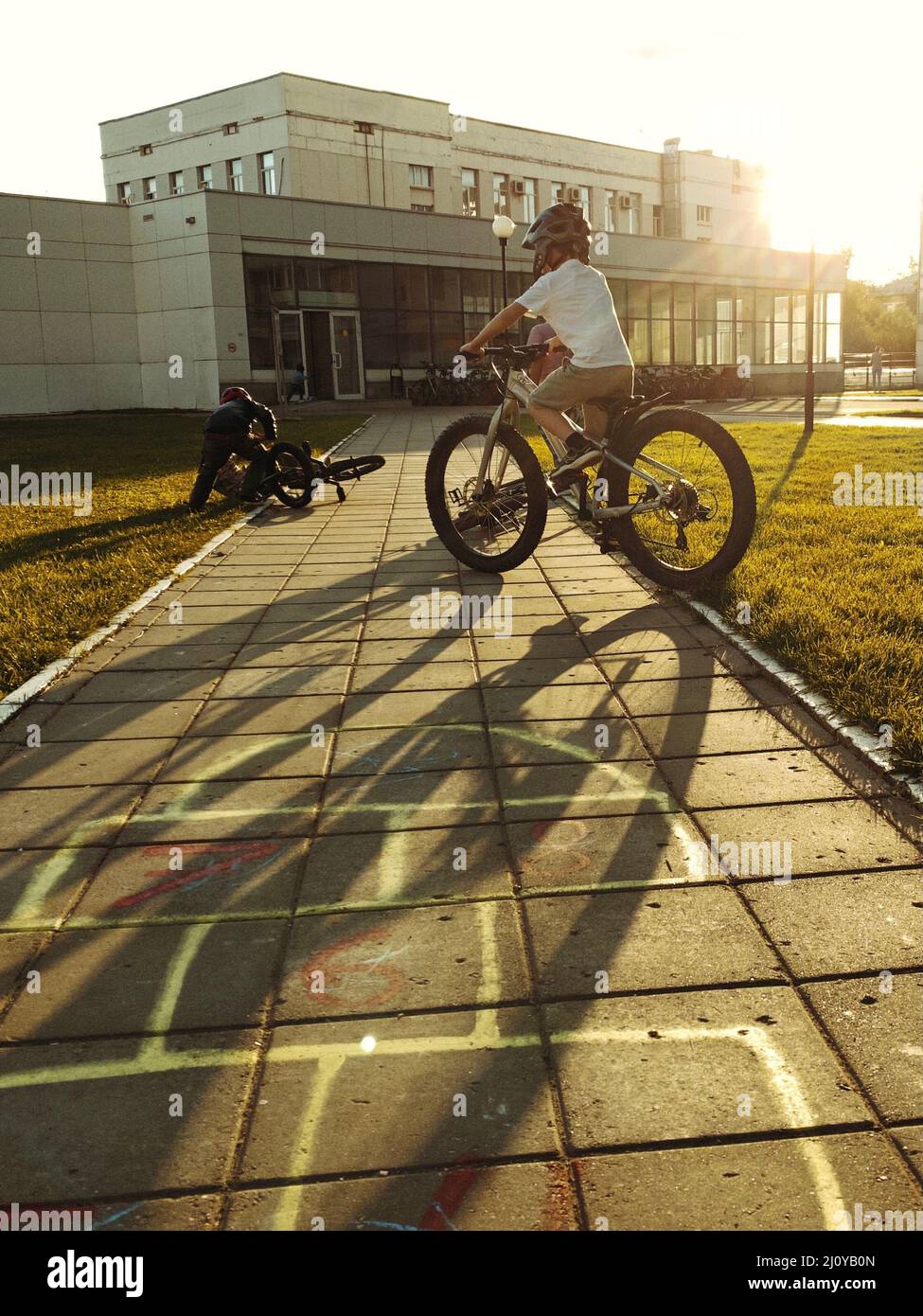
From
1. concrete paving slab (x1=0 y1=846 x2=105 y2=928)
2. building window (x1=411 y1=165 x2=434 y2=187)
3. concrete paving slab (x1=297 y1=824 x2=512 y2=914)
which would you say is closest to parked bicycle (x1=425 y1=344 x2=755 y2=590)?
concrete paving slab (x1=297 y1=824 x2=512 y2=914)

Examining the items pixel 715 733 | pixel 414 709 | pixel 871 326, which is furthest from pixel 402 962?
pixel 871 326

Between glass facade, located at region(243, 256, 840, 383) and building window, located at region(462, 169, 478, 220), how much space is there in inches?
440

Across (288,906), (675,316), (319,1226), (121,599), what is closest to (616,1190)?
(319,1226)

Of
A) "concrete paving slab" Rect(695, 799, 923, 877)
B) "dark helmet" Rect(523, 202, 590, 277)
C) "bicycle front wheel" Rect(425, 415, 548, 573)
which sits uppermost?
"dark helmet" Rect(523, 202, 590, 277)

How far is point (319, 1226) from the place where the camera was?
1.87m

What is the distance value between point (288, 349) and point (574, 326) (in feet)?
96.8

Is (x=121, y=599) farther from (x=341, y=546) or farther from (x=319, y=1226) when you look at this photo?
(x=319, y=1226)

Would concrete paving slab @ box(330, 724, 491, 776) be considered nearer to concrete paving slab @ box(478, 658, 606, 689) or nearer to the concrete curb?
concrete paving slab @ box(478, 658, 606, 689)

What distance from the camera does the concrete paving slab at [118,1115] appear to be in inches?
78.8

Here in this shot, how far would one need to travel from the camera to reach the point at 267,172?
153 ft

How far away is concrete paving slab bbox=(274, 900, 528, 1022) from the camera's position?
253 centimetres

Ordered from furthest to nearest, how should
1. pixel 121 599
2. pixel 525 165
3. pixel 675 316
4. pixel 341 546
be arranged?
pixel 525 165 < pixel 675 316 < pixel 341 546 < pixel 121 599

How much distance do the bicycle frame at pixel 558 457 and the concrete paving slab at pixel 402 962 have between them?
3.61 metres

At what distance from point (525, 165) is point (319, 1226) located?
57238mm
